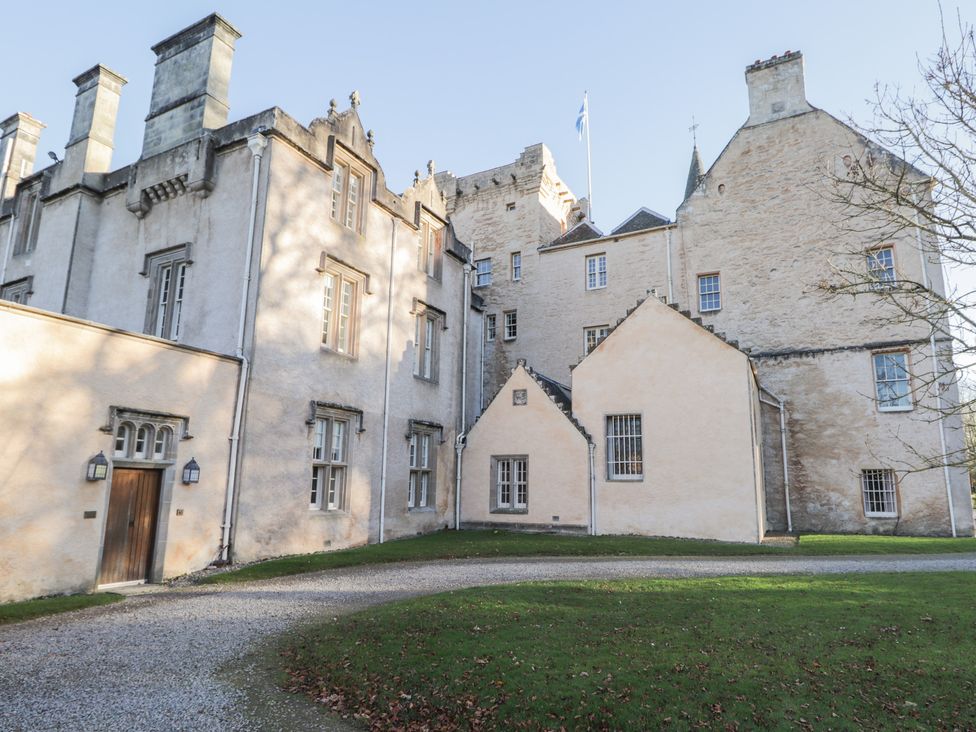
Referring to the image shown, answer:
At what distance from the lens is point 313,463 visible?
16359mm

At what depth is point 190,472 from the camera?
42.6 feet

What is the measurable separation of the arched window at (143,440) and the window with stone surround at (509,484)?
11.8 metres

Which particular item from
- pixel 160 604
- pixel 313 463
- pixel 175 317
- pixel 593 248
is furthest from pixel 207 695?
pixel 593 248

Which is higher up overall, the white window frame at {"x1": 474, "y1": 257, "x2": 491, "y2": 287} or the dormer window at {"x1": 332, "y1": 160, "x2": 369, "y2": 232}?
the white window frame at {"x1": 474, "y1": 257, "x2": 491, "y2": 287}

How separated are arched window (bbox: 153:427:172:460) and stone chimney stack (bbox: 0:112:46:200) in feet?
57.3

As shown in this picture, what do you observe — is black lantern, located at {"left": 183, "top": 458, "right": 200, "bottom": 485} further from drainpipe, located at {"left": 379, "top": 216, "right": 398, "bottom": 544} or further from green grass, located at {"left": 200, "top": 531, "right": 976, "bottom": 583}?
drainpipe, located at {"left": 379, "top": 216, "right": 398, "bottom": 544}

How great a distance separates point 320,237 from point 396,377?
5.10 meters

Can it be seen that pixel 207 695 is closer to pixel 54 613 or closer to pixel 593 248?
pixel 54 613

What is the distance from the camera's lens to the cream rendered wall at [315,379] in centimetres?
1485

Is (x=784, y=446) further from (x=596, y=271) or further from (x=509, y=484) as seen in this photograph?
(x=596, y=271)

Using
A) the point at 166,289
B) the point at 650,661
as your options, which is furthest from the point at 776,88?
the point at 650,661

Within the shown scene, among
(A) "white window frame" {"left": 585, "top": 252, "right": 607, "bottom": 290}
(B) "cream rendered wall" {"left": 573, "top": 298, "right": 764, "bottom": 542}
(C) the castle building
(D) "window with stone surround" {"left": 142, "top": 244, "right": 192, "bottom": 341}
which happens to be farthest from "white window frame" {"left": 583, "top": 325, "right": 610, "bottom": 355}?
(D) "window with stone surround" {"left": 142, "top": 244, "right": 192, "bottom": 341}

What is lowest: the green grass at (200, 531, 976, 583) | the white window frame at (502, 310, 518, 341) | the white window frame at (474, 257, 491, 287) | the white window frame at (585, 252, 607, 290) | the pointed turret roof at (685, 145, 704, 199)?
the green grass at (200, 531, 976, 583)

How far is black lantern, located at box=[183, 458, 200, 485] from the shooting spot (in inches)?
511
